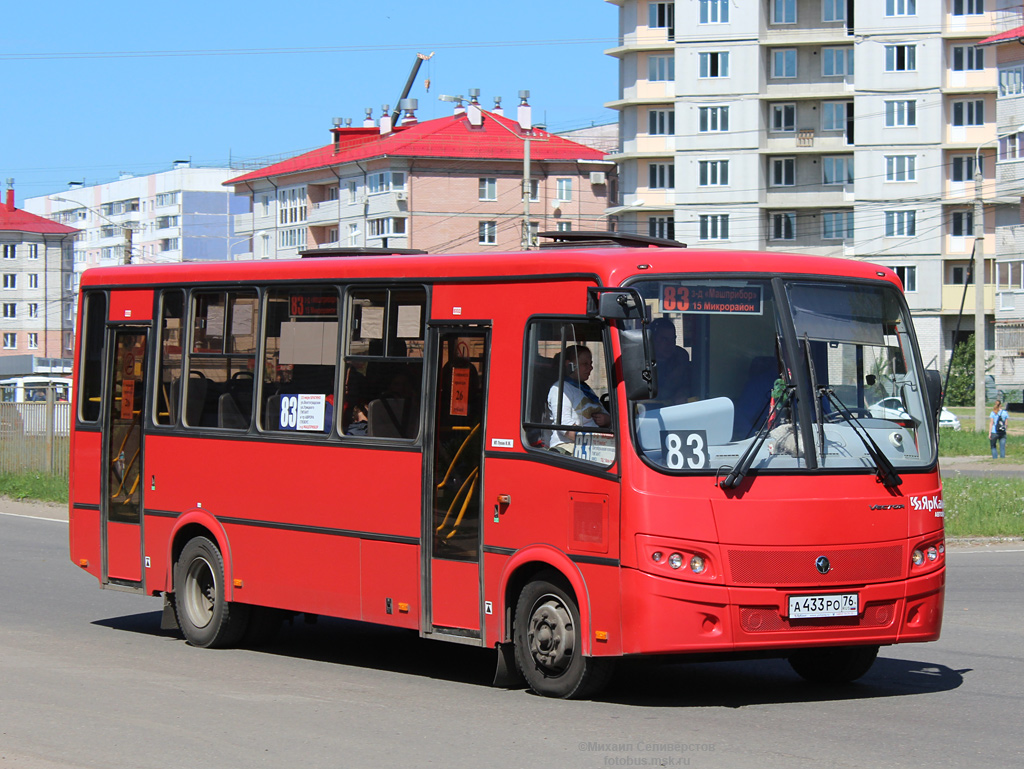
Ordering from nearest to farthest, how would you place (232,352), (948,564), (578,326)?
(578,326) < (232,352) < (948,564)

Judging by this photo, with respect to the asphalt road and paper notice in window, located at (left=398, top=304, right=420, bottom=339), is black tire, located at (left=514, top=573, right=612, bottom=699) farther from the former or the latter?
paper notice in window, located at (left=398, top=304, right=420, bottom=339)

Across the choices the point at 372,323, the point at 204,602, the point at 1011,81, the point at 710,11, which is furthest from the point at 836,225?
the point at 372,323

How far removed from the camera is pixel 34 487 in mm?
32250

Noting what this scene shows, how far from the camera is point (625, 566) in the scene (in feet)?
29.3

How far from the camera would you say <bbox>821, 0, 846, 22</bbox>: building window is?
85625mm

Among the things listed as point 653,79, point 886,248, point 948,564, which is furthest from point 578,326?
point 653,79

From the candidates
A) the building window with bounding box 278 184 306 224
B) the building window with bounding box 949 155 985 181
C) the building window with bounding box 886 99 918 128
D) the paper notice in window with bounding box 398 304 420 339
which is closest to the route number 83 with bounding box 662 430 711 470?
the paper notice in window with bounding box 398 304 420 339

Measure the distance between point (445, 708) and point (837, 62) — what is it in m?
81.6

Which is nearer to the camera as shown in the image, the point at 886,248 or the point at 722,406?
the point at 722,406

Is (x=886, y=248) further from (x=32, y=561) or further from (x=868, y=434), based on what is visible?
(x=868, y=434)

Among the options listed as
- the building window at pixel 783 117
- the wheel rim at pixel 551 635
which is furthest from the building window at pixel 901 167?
the wheel rim at pixel 551 635

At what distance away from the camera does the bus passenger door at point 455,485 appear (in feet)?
33.2

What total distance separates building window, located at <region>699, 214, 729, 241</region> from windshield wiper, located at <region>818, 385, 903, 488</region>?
3107 inches

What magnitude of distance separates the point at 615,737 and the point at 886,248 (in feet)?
258
